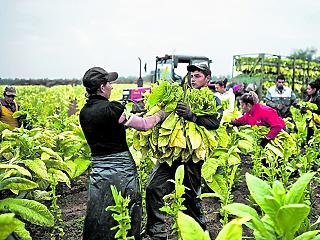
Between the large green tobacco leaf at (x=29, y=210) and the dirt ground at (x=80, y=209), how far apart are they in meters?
0.84

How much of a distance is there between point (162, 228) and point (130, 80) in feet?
166

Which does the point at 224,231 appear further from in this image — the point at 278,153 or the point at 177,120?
the point at 278,153

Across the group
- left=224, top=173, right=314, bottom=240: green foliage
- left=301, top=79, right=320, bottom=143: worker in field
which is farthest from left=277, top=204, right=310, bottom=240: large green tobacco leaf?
left=301, top=79, right=320, bottom=143: worker in field

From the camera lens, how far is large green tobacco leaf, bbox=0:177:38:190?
2.95 m

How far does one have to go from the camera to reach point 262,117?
5180mm

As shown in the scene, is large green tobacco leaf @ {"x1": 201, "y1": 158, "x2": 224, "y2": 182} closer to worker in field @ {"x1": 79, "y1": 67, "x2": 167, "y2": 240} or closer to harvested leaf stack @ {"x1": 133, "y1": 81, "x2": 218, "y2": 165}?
harvested leaf stack @ {"x1": 133, "y1": 81, "x2": 218, "y2": 165}

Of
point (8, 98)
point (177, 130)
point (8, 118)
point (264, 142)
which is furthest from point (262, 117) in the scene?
point (8, 98)

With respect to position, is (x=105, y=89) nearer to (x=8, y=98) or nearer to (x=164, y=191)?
(x=164, y=191)

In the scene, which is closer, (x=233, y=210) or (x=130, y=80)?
(x=233, y=210)

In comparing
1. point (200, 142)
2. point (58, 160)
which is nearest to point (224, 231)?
point (200, 142)

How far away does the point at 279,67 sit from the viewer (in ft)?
51.9

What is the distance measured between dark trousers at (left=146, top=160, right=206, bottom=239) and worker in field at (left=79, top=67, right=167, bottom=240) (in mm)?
492

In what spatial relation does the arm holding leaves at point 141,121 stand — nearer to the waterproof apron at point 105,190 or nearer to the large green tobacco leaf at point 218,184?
the waterproof apron at point 105,190

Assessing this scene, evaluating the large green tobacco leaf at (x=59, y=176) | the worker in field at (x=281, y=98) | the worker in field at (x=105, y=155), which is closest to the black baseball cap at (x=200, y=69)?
the worker in field at (x=105, y=155)
